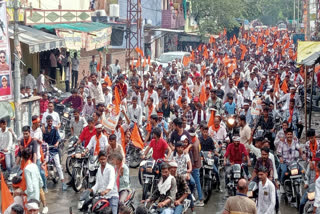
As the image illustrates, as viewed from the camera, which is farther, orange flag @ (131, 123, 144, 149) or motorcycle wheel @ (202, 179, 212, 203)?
orange flag @ (131, 123, 144, 149)

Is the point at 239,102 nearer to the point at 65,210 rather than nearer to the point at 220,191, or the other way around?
the point at 220,191

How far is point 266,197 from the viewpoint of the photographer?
8.90m

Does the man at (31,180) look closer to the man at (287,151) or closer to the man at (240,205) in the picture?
the man at (240,205)

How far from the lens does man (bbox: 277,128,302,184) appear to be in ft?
38.9

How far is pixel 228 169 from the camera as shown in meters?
11.7

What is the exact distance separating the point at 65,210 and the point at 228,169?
300 cm

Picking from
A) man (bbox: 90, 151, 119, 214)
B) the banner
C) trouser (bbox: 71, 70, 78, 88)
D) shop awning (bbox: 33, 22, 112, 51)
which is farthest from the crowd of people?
trouser (bbox: 71, 70, 78, 88)

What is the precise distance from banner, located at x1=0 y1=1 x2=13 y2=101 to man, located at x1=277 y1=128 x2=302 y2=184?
5428 millimetres

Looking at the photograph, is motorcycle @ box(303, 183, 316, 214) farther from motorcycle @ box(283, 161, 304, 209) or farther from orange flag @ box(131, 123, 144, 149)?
orange flag @ box(131, 123, 144, 149)

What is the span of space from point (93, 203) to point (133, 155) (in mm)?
5657

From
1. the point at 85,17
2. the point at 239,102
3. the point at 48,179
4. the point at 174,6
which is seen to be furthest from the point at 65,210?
the point at 174,6

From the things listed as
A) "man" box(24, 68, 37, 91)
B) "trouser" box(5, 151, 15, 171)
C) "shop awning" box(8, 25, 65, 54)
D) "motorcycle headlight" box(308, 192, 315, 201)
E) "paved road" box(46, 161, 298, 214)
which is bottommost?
"paved road" box(46, 161, 298, 214)

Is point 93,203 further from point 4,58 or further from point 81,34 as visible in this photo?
point 81,34

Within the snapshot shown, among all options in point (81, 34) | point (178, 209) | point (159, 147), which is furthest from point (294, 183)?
point (81, 34)
